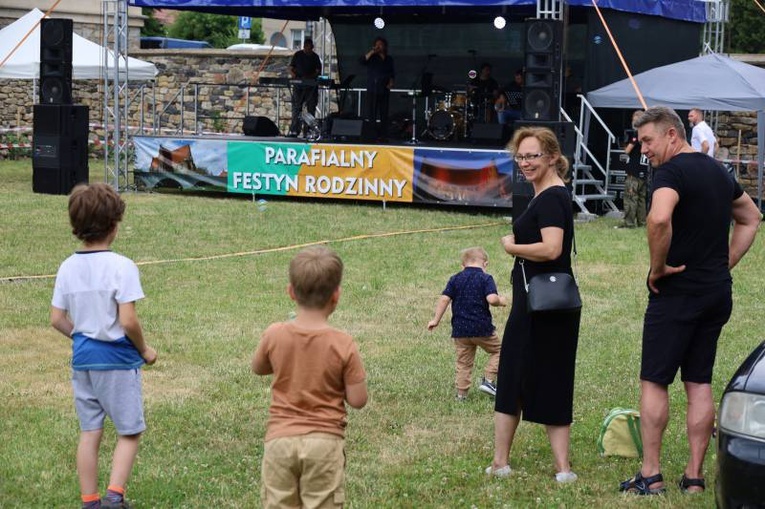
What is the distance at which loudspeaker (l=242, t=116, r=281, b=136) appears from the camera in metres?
21.1

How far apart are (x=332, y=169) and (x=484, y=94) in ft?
13.1

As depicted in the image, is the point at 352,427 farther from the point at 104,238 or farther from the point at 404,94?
the point at 404,94

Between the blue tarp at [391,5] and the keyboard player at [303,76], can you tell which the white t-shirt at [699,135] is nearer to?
the blue tarp at [391,5]

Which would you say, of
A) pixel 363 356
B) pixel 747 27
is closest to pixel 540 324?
pixel 363 356

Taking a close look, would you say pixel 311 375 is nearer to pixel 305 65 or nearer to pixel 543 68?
pixel 543 68

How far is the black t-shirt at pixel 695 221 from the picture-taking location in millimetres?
5090

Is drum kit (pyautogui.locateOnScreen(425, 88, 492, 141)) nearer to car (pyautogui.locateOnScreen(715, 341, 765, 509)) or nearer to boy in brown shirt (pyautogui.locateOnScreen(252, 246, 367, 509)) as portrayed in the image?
car (pyautogui.locateOnScreen(715, 341, 765, 509))

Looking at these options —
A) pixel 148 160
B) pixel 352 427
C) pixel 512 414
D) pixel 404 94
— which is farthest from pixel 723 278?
pixel 404 94

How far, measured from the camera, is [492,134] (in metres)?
18.8

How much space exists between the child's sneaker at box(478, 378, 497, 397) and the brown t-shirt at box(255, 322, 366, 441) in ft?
10.7

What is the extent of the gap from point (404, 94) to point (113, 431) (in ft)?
53.7

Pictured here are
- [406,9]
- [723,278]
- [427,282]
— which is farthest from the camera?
[406,9]

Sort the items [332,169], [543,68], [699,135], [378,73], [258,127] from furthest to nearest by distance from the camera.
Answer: [258,127]
[378,73]
[332,169]
[699,135]
[543,68]

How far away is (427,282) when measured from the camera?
11445 mm
